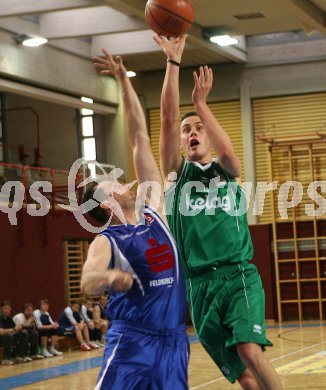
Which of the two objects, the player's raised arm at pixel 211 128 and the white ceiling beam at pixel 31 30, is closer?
the player's raised arm at pixel 211 128

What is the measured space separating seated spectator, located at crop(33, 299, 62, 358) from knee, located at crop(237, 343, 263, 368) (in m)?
11.2

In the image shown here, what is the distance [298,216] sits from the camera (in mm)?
22859

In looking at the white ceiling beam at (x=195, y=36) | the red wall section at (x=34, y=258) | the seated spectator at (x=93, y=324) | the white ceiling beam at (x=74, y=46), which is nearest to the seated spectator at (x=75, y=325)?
the seated spectator at (x=93, y=324)

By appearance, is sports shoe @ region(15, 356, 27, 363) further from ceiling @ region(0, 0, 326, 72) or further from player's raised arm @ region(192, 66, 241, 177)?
player's raised arm @ region(192, 66, 241, 177)

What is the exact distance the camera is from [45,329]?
54.6 ft

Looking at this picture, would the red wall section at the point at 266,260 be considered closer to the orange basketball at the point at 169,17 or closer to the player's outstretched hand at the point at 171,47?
the orange basketball at the point at 169,17

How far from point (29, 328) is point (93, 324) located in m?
2.04

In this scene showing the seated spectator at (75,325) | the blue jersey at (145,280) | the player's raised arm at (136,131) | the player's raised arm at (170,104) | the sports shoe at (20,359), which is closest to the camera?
the blue jersey at (145,280)

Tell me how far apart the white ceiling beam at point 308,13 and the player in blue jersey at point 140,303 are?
42.4 feet

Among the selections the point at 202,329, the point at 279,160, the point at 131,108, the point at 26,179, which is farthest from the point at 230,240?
the point at 279,160

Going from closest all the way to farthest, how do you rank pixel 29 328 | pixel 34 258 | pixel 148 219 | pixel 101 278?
1. pixel 101 278
2. pixel 148 219
3. pixel 29 328
4. pixel 34 258

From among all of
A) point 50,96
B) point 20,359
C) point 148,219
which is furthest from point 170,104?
point 50,96

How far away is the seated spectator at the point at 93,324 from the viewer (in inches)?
711

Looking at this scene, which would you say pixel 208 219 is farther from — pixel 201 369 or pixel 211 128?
pixel 201 369
